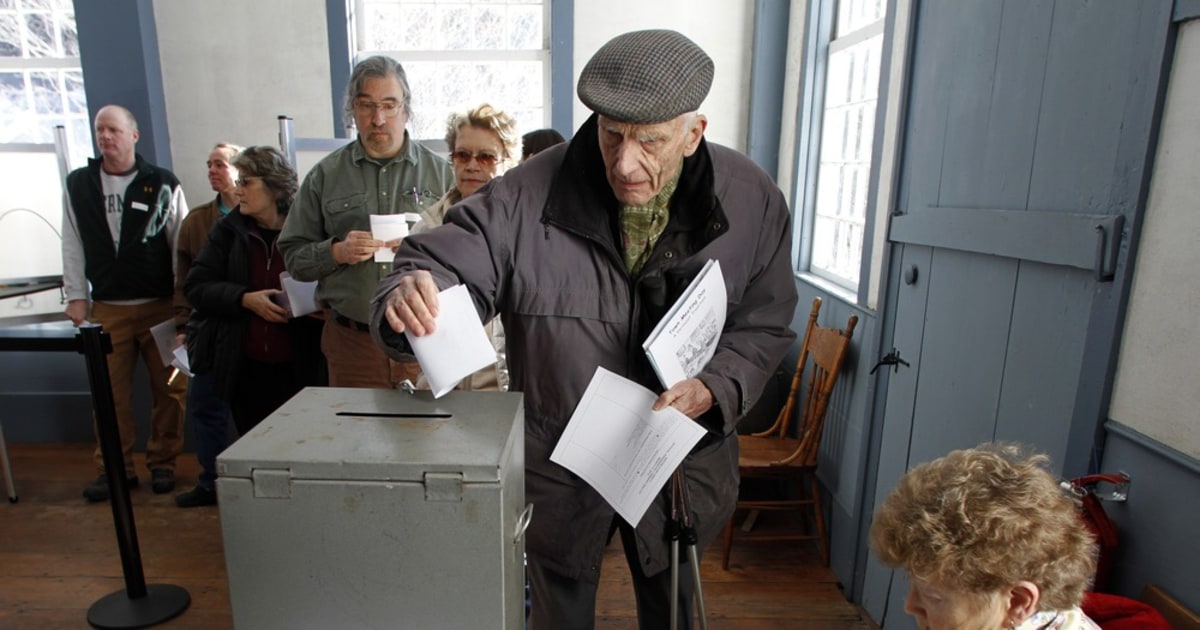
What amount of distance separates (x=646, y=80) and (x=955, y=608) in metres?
0.84

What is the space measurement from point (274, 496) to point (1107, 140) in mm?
1425

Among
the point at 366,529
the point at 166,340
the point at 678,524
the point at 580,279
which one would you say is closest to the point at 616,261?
the point at 580,279

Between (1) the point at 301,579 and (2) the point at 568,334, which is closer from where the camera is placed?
(1) the point at 301,579

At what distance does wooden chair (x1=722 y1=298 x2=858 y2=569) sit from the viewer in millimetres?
2543

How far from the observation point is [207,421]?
2979mm

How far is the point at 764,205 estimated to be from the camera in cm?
124

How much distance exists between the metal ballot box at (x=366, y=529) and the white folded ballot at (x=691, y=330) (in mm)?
402

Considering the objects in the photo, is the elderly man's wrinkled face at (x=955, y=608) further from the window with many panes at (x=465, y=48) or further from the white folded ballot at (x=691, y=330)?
the window with many panes at (x=465, y=48)

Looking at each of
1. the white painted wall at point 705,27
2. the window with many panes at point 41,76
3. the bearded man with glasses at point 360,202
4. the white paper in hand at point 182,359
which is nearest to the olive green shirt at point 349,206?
the bearded man with glasses at point 360,202

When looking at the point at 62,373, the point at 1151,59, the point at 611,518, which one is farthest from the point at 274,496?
the point at 62,373

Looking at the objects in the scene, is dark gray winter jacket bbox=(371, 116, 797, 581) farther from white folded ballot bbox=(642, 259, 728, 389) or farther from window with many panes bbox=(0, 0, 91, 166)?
window with many panes bbox=(0, 0, 91, 166)

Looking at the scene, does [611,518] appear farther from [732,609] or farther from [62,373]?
[62,373]

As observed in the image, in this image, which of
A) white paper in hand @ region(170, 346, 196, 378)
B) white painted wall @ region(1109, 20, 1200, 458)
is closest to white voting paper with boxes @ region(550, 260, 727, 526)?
white painted wall @ region(1109, 20, 1200, 458)

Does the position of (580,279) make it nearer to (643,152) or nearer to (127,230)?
(643,152)
